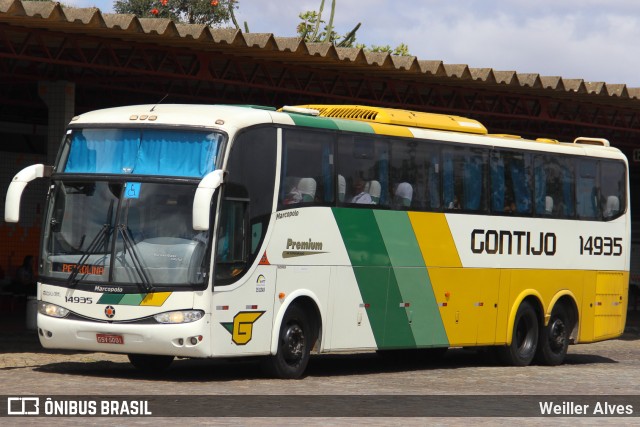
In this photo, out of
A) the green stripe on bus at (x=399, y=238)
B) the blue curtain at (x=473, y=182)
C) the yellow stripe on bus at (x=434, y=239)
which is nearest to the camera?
the green stripe on bus at (x=399, y=238)

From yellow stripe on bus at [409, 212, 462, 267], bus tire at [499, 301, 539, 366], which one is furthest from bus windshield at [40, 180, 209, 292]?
bus tire at [499, 301, 539, 366]

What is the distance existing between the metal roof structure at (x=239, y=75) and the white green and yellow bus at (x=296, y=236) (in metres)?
4.21

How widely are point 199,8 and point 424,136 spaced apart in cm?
5299

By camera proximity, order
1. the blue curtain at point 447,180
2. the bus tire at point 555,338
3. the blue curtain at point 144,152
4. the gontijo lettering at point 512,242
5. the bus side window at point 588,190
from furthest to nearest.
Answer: the bus side window at point 588,190 → the bus tire at point 555,338 → the gontijo lettering at point 512,242 → the blue curtain at point 447,180 → the blue curtain at point 144,152

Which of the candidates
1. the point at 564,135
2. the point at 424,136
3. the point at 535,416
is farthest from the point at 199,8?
the point at 535,416

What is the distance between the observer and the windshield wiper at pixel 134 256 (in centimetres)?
1546

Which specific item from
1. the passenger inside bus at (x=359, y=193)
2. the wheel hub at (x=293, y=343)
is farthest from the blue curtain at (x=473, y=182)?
the wheel hub at (x=293, y=343)

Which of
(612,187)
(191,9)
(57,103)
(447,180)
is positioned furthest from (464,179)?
(191,9)

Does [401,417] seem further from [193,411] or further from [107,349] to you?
[107,349]

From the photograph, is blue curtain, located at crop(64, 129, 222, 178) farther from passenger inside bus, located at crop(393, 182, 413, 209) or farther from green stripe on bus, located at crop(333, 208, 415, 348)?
passenger inside bus, located at crop(393, 182, 413, 209)

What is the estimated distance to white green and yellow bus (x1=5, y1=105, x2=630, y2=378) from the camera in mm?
15547

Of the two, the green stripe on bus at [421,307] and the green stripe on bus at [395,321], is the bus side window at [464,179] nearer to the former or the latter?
the green stripe on bus at [421,307]

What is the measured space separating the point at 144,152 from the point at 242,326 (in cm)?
229

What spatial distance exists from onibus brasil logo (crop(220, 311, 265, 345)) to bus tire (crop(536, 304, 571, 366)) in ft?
23.9
